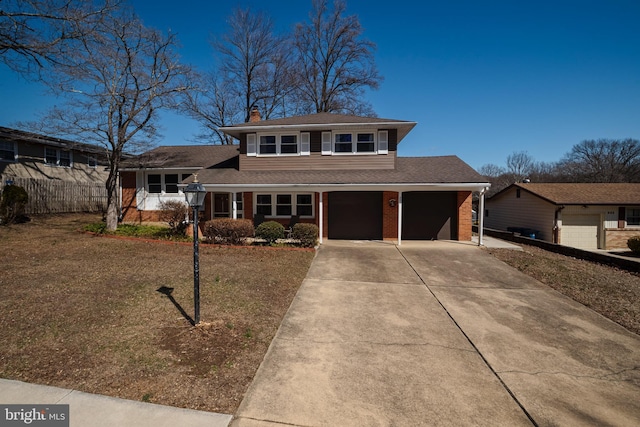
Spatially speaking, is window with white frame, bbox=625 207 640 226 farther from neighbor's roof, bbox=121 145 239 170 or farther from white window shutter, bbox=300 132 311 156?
neighbor's roof, bbox=121 145 239 170

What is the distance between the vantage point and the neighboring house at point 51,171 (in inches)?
653

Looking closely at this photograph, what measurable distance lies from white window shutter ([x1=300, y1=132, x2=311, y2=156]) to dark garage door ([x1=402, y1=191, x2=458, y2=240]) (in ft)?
16.3

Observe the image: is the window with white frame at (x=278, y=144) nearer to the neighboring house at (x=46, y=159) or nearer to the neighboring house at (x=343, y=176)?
the neighboring house at (x=343, y=176)

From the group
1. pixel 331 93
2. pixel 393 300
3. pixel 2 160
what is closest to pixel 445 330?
pixel 393 300

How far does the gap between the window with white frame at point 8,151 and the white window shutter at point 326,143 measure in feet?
59.5

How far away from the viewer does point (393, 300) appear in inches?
253

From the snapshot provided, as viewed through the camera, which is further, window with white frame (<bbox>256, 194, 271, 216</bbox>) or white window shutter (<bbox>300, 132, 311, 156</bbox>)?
window with white frame (<bbox>256, 194, 271, 216</bbox>)

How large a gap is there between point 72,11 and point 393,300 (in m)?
13.2

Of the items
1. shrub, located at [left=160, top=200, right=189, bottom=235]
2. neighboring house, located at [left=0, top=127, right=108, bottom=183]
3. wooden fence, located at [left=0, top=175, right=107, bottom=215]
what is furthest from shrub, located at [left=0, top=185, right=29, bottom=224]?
shrub, located at [left=160, top=200, right=189, bottom=235]

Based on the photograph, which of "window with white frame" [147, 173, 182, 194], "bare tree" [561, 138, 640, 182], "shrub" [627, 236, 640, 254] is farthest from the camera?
"bare tree" [561, 138, 640, 182]

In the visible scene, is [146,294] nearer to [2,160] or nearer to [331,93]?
[2,160]

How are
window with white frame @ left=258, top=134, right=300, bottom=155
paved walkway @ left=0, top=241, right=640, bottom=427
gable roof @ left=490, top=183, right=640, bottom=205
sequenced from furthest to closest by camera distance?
gable roof @ left=490, top=183, right=640, bottom=205, window with white frame @ left=258, top=134, right=300, bottom=155, paved walkway @ left=0, top=241, right=640, bottom=427

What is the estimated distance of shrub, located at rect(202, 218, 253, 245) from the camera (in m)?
11.4

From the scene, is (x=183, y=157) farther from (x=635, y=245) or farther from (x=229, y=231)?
A: (x=635, y=245)
